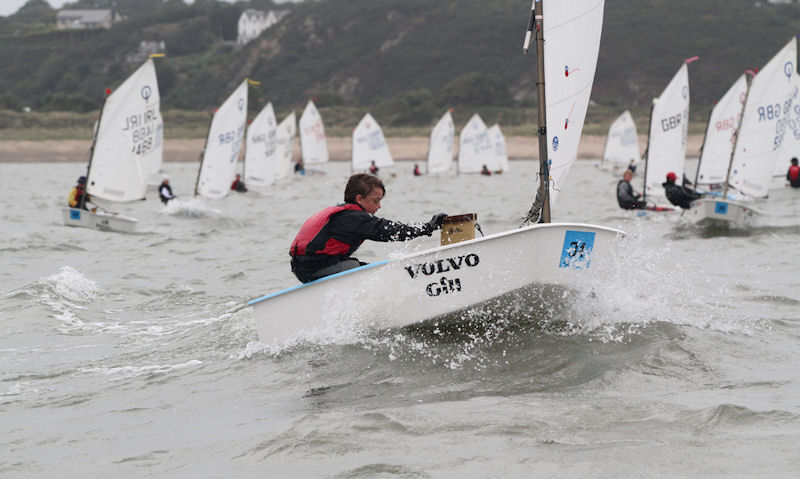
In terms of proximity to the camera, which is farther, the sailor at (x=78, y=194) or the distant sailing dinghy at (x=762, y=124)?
the sailor at (x=78, y=194)

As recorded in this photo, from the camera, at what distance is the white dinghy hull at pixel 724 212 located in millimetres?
12484

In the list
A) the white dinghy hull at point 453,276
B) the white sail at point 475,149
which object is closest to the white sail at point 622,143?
the white sail at point 475,149

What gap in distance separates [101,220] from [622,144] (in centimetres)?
2925

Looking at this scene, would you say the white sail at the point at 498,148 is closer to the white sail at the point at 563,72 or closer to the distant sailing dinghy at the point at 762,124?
the distant sailing dinghy at the point at 762,124

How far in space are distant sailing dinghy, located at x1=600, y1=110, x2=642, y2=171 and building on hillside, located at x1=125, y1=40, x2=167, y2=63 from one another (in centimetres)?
7278

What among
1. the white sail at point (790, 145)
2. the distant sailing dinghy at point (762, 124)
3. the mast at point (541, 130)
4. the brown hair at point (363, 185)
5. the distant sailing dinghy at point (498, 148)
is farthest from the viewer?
the distant sailing dinghy at point (498, 148)

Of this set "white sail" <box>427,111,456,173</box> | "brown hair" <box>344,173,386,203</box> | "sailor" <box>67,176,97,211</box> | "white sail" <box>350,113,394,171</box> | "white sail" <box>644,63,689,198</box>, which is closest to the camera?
"brown hair" <box>344,173,386,203</box>

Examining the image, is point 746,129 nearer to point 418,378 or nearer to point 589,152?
point 418,378

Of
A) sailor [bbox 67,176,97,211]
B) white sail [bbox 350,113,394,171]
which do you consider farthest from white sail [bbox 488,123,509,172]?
sailor [bbox 67,176,97,211]

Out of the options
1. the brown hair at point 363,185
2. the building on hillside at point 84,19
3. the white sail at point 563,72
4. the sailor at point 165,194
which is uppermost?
the building on hillside at point 84,19

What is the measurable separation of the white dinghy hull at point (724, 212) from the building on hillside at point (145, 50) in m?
94.0

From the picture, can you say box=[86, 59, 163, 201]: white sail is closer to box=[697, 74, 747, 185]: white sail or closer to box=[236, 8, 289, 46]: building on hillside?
box=[697, 74, 747, 185]: white sail

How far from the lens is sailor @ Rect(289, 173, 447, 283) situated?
530 cm

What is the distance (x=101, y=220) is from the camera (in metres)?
13.7
